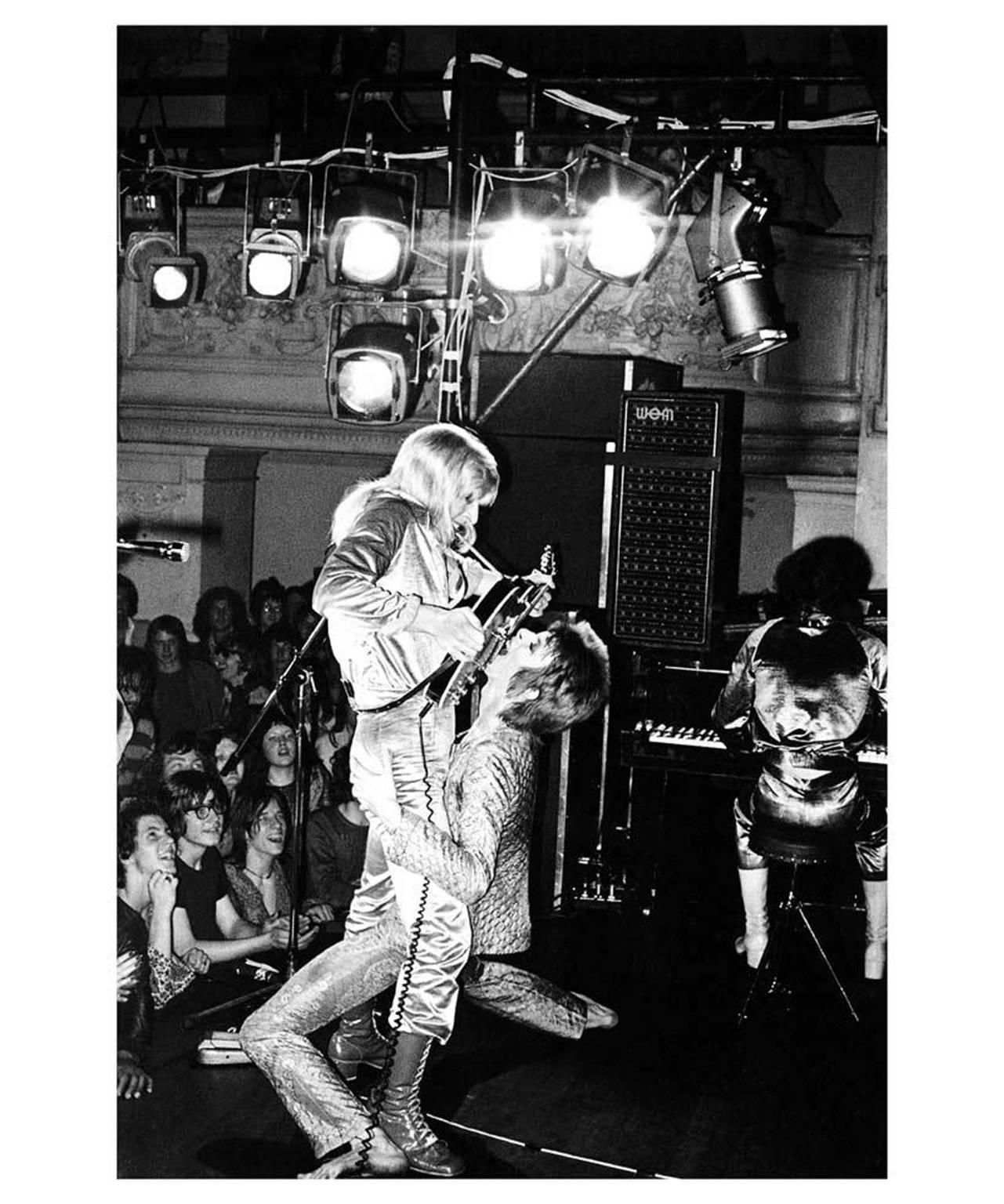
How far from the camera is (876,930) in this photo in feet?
16.0

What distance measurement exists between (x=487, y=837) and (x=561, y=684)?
512mm

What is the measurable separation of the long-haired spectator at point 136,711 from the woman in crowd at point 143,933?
0.20 meters

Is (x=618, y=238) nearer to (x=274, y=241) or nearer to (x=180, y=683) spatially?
(x=274, y=241)

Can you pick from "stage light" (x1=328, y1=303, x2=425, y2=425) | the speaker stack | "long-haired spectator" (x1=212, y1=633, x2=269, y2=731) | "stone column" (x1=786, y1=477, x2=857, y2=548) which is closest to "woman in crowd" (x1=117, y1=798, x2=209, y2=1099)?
"long-haired spectator" (x1=212, y1=633, x2=269, y2=731)

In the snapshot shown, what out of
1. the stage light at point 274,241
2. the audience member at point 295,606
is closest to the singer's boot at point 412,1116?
the audience member at point 295,606

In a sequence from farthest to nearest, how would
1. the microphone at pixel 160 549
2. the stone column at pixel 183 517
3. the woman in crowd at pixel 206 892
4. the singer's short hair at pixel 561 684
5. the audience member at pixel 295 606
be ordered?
the stone column at pixel 183 517 < the audience member at pixel 295 606 < the woman in crowd at pixel 206 892 < the singer's short hair at pixel 561 684 < the microphone at pixel 160 549

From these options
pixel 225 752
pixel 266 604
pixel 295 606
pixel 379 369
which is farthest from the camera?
pixel 266 604

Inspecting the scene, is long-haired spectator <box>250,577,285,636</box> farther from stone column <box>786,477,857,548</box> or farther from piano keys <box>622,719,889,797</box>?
stone column <box>786,477,857,548</box>

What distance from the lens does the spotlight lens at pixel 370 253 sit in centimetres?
470

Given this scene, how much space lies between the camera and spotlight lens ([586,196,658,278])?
14.7 ft

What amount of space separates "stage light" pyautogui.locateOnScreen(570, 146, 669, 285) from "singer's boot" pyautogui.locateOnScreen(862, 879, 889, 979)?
2139 mm

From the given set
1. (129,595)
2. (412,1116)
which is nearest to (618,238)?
(129,595)

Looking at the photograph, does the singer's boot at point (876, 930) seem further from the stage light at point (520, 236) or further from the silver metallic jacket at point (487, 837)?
the stage light at point (520, 236)
